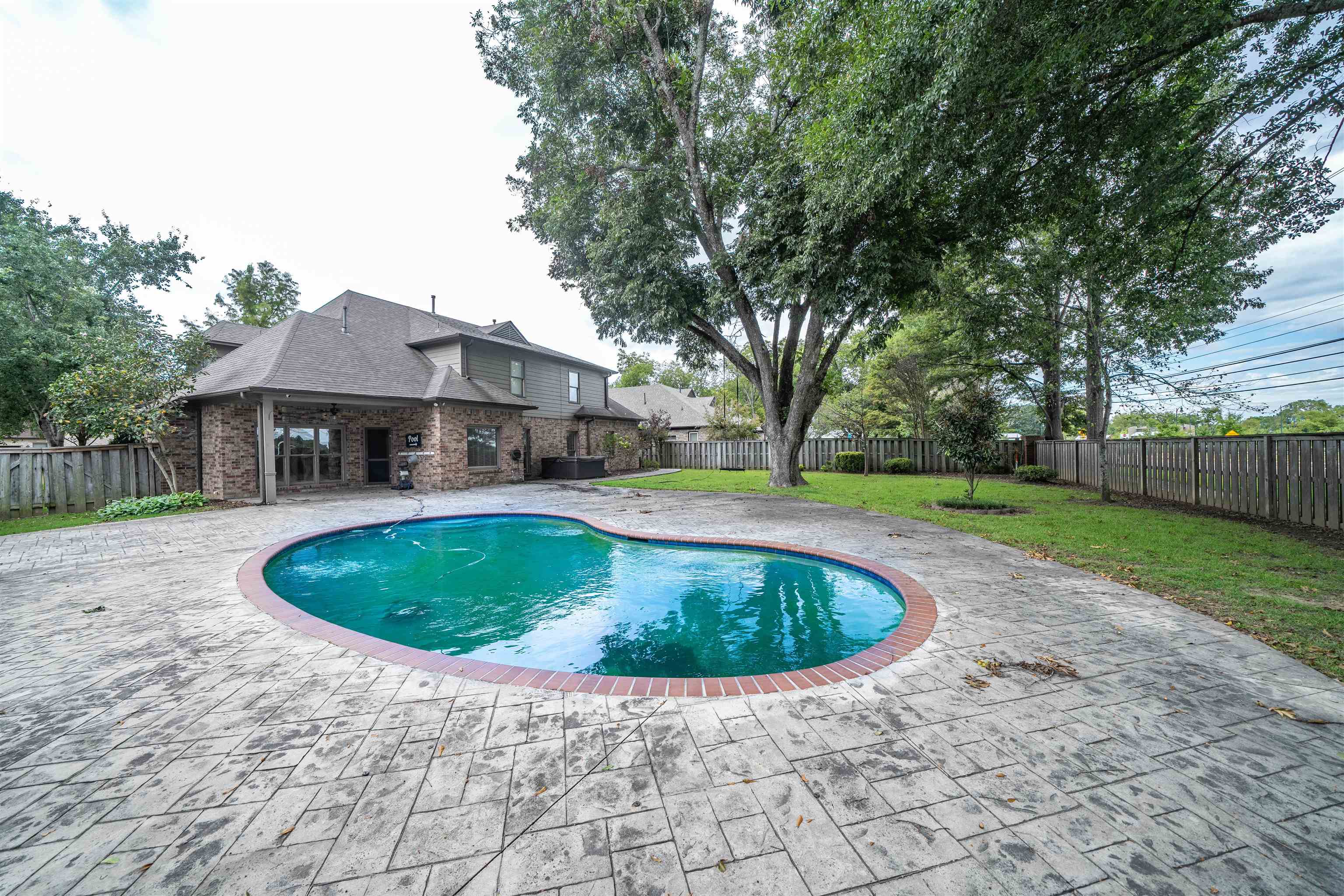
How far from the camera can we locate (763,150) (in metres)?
12.2

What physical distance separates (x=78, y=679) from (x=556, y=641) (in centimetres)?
292

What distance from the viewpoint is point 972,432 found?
9258 millimetres

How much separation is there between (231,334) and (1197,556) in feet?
71.5

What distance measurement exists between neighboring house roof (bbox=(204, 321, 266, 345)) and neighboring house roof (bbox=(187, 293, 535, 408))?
27 centimetres

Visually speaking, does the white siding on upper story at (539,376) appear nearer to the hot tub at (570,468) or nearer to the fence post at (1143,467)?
the hot tub at (570,468)

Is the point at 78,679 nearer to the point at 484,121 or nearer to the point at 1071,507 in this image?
the point at 1071,507

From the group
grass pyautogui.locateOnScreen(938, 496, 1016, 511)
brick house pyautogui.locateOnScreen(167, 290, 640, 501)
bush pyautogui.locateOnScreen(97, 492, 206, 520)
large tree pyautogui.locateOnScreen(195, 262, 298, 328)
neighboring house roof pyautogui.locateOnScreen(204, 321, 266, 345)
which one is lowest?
grass pyautogui.locateOnScreen(938, 496, 1016, 511)

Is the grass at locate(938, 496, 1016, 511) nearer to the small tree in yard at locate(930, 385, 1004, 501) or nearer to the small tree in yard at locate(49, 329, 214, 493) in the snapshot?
the small tree in yard at locate(930, 385, 1004, 501)

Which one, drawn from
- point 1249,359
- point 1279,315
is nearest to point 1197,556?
point 1249,359

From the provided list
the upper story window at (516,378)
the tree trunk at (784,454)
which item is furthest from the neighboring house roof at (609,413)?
the tree trunk at (784,454)

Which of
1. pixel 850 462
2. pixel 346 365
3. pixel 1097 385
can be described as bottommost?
pixel 850 462

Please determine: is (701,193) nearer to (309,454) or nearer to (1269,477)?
(1269,477)

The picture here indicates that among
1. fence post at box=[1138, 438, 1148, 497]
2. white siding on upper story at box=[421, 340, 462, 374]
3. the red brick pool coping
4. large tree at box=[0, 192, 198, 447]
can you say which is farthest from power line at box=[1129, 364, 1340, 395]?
large tree at box=[0, 192, 198, 447]

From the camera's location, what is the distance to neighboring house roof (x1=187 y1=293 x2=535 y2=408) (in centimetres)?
1120
